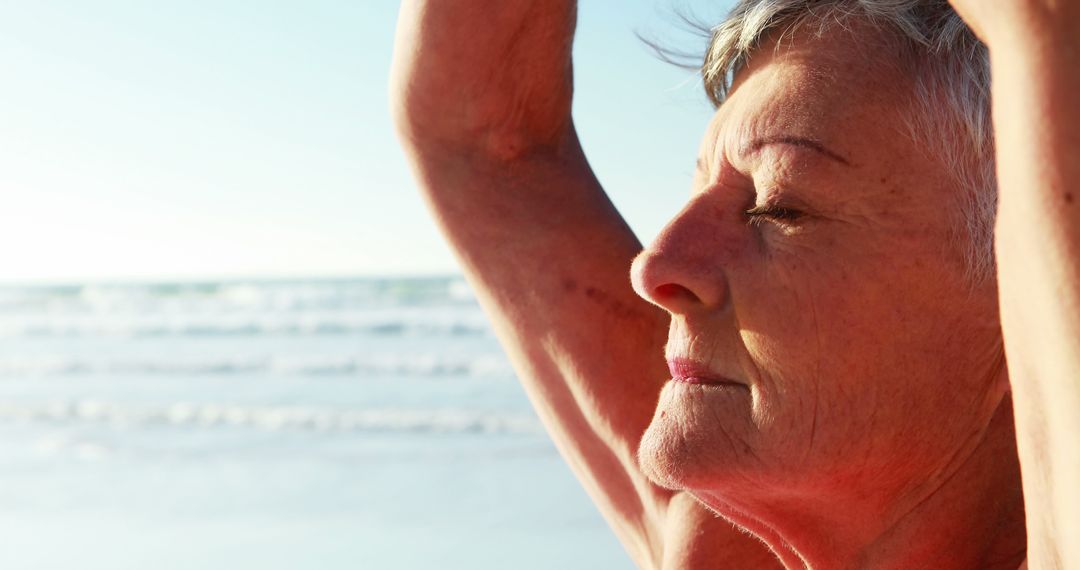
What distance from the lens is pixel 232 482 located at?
648 cm

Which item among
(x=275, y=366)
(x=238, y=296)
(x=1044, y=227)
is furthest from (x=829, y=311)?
(x=238, y=296)

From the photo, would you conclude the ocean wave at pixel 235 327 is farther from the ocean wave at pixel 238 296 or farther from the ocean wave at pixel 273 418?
the ocean wave at pixel 273 418

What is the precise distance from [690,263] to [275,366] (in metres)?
12.1

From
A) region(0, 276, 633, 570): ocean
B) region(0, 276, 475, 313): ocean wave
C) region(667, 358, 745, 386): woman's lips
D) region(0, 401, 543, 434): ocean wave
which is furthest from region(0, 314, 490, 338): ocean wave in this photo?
region(667, 358, 745, 386): woman's lips

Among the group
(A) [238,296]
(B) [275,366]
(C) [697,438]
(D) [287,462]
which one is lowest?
(C) [697,438]

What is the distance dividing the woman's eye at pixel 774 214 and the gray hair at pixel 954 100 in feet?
0.52

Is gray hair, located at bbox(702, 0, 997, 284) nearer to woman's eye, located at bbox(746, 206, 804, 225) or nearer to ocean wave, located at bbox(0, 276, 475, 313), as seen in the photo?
woman's eye, located at bbox(746, 206, 804, 225)

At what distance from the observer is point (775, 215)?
142cm

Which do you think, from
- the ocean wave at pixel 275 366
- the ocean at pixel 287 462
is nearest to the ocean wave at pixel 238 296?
the ocean at pixel 287 462

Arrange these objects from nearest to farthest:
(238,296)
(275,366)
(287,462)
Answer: (287,462), (275,366), (238,296)

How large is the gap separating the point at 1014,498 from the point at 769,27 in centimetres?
65

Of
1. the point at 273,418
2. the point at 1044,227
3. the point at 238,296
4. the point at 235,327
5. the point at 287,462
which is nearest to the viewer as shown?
the point at 1044,227

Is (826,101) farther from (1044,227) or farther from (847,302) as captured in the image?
(1044,227)

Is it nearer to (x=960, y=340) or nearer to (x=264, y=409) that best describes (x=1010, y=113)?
(x=960, y=340)
